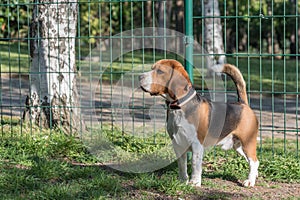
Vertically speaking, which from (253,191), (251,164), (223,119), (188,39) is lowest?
(253,191)

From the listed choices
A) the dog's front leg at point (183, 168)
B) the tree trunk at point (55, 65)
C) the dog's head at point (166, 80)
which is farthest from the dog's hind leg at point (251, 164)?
the tree trunk at point (55, 65)

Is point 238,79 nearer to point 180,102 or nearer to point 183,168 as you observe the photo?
point 180,102

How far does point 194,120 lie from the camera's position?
5.43 metres

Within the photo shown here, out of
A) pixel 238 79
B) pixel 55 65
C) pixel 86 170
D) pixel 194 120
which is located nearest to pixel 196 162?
pixel 194 120

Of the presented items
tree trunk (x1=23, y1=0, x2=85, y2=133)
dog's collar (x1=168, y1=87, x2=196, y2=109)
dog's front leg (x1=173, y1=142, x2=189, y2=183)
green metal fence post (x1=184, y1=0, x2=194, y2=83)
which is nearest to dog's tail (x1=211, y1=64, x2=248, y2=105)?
green metal fence post (x1=184, y1=0, x2=194, y2=83)

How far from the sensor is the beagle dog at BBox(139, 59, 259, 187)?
532 cm

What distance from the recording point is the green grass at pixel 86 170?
5.25 meters

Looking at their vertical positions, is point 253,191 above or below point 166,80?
below

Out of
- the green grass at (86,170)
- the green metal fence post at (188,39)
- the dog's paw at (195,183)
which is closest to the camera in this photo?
the green grass at (86,170)

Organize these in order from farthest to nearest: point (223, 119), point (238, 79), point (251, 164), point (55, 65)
→ point (55, 65) < point (238, 79) < point (251, 164) < point (223, 119)

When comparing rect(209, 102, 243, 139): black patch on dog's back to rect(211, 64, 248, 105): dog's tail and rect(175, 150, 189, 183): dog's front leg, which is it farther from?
rect(175, 150, 189, 183): dog's front leg

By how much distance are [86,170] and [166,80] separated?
1.39m

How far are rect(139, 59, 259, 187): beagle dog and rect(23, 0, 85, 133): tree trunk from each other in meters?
2.24

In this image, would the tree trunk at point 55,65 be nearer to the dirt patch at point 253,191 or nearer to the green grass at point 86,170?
the green grass at point 86,170
